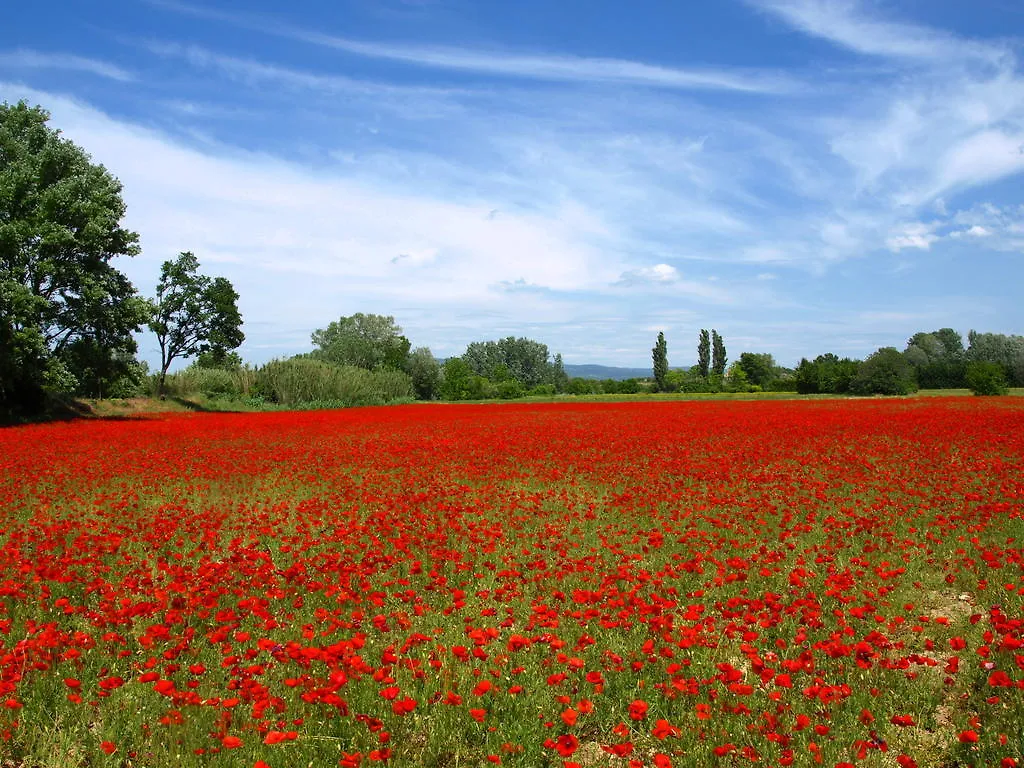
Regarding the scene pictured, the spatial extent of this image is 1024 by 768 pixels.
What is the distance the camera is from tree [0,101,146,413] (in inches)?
1054

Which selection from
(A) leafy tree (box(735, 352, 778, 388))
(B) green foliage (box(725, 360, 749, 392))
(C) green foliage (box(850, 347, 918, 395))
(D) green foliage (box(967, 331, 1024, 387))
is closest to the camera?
(C) green foliage (box(850, 347, 918, 395))

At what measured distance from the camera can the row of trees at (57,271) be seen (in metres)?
26.8

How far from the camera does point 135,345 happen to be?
31.4 metres

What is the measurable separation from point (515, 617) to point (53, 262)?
31.4 meters

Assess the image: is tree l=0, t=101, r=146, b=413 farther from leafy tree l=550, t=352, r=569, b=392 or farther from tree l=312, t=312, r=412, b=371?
leafy tree l=550, t=352, r=569, b=392

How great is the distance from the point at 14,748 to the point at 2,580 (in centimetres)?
331

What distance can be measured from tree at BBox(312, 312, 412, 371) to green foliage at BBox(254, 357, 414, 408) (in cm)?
1288

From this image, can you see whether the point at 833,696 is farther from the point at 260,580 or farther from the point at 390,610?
the point at 260,580

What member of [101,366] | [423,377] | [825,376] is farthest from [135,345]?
[825,376]

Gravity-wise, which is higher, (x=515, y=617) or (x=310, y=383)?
(x=310, y=383)

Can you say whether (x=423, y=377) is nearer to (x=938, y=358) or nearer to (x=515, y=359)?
(x=515, y=359)

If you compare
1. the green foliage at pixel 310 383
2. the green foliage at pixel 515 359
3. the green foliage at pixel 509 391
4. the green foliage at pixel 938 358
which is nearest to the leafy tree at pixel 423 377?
the green foliage at pixel 509 391

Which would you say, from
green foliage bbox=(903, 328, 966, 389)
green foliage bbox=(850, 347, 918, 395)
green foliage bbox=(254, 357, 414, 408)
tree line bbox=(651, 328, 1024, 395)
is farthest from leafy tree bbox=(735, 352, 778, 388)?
green foliage bbox=(254, 357, 414, 408)

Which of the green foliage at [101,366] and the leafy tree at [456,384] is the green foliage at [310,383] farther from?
the leafy tree at [456,384]
